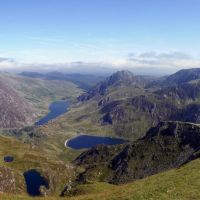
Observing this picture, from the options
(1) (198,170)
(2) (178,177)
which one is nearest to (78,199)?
(2) (178,177)

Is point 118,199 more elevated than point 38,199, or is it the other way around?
point 118,199

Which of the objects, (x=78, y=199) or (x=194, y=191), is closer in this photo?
(x=194, y=191)

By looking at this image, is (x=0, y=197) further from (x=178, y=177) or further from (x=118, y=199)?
(x=178, y=177)

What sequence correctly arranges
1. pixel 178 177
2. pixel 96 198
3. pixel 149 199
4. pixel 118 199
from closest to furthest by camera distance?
pixel 149 199 → pixel 118 199 → pixel 96 198 → pixel 178 177

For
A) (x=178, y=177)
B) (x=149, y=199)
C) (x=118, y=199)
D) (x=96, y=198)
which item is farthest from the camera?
(x=178, y=177)

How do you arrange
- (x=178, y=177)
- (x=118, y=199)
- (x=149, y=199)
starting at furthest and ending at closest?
1. (x=178, y=177)
2. (x=118, y=199)
3. (x=149, y=199)

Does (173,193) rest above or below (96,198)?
above

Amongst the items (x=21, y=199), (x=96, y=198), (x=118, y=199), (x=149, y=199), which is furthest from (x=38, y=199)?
(x=149, y=199)

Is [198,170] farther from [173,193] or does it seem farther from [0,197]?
[0,197]

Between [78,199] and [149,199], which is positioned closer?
[149,199]
